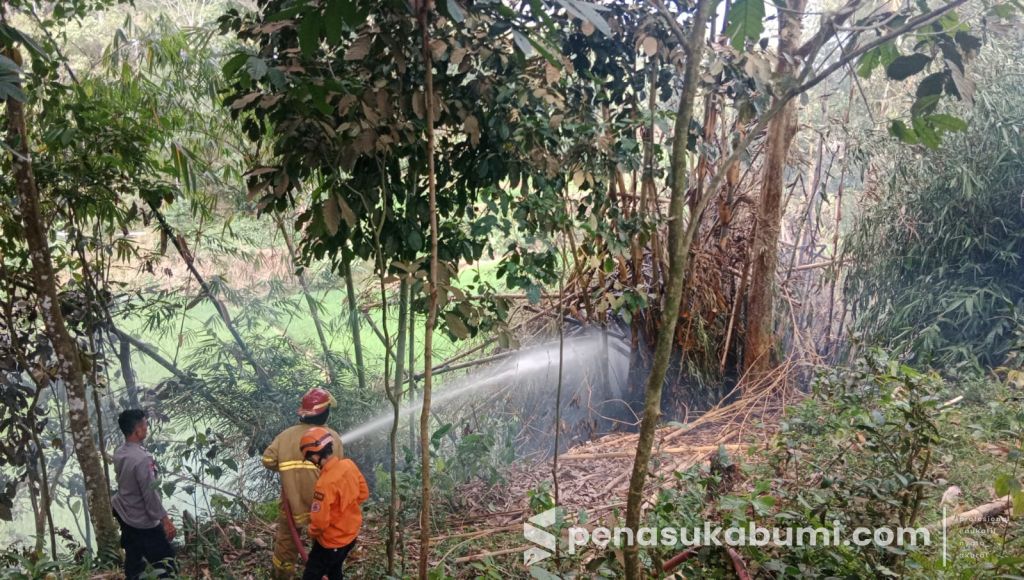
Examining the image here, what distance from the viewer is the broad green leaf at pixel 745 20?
1669mm

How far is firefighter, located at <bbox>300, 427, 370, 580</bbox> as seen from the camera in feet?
9.64

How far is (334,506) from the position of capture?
2953 millimetres

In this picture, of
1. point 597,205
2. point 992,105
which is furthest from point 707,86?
point 992,105

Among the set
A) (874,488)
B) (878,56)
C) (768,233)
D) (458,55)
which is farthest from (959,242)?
(458,55)

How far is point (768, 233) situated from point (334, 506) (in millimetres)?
3330

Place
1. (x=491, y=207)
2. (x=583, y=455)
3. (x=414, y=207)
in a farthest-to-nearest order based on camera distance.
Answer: (x=583, y=455) → (x=491, y=207) → (x=414, y=207)

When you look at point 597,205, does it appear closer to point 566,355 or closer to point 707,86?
point 707,86

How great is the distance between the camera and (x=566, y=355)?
566cm

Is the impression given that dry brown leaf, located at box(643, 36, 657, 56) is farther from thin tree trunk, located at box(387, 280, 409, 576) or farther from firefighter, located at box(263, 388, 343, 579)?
firefighter, located at box(263, 388, 343, 579)

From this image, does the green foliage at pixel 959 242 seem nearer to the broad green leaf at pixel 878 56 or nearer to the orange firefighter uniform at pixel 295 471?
the broad green leaf at pixel 878 56

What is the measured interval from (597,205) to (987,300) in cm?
310

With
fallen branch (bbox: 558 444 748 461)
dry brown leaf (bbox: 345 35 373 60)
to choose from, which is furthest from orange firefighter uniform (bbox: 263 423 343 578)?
fallen branch (bbox: 558 444 748 461)

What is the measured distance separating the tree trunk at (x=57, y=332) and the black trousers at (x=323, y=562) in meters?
1.32

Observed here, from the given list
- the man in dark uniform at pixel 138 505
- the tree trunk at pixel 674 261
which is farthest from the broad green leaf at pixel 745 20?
the man in dark uniform at pixel 138 505
